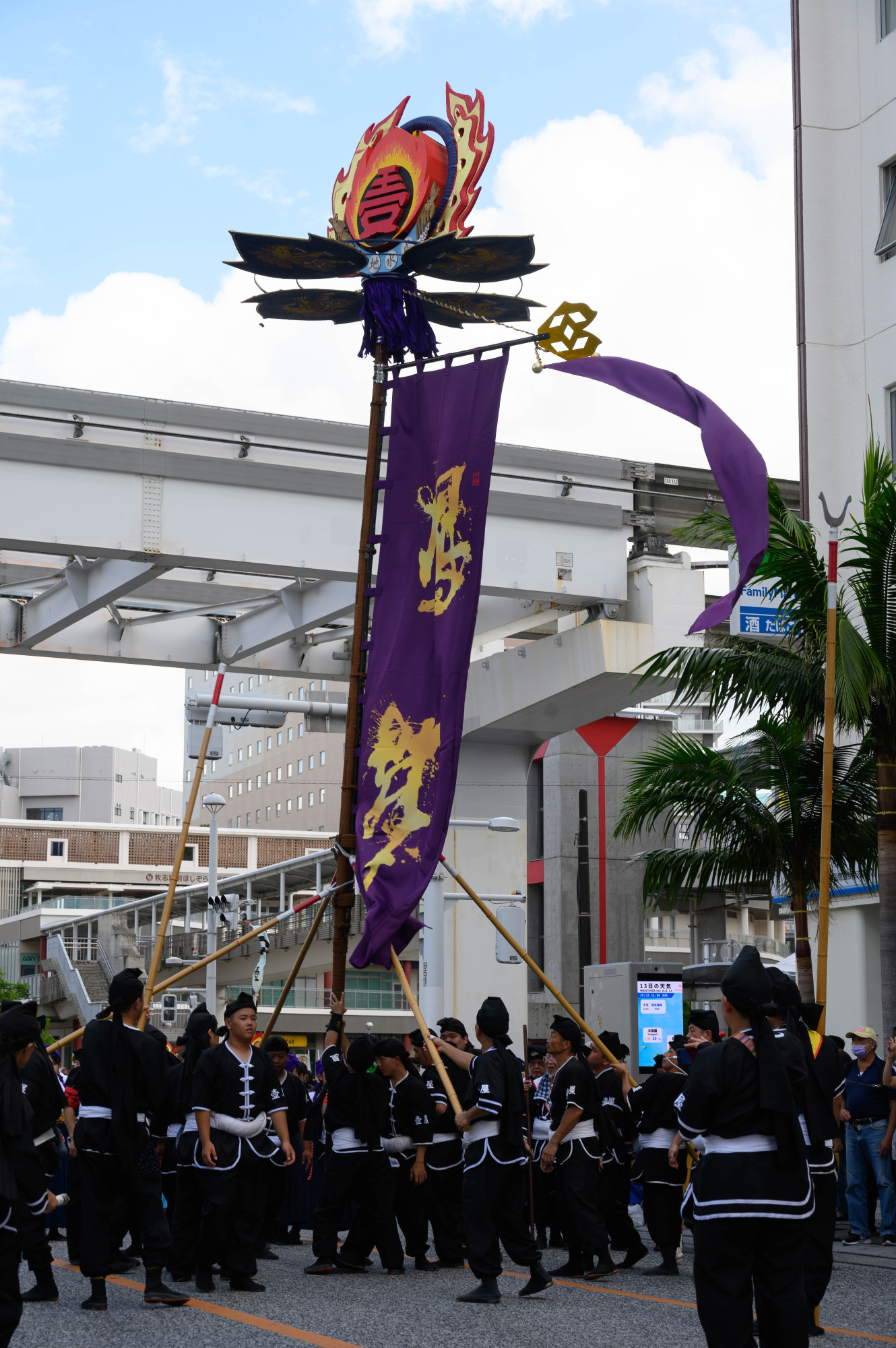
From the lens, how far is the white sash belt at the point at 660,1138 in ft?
38.8

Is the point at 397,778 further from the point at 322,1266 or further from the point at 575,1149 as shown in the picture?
the point at 322,1266

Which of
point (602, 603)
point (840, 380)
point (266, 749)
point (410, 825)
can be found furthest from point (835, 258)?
point (266, 749)

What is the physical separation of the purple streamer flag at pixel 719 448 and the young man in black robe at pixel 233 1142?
4237 millimetres

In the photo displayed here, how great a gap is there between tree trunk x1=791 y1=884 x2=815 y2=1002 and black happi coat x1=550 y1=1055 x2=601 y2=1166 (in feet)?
16.0

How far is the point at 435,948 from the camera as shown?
20625mm

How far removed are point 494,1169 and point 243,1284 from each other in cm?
179

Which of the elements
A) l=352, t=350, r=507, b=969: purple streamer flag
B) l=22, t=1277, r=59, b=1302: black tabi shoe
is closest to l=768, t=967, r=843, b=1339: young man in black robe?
l=352, t=350, r=507, b=969: purple streamer flag

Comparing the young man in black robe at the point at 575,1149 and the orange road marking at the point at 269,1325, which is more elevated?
the young man in black robe at the point at 575,1149

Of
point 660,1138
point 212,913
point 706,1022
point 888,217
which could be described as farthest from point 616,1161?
point 212,913

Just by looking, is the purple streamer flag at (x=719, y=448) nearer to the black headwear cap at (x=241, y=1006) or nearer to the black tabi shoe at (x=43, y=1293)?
the black headwear cap at (x=241, y=1006)

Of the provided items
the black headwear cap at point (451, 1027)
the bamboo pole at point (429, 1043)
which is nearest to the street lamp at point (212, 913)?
the black headwear cap at point (451, 1027)

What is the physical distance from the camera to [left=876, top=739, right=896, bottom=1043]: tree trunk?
542 inches

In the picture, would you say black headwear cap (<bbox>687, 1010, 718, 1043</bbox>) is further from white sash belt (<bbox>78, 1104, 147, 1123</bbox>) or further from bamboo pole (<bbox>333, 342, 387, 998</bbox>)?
white sash belt (<bbox>78, 1104, 147, 1123</bbox>)

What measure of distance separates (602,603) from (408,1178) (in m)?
9.34
